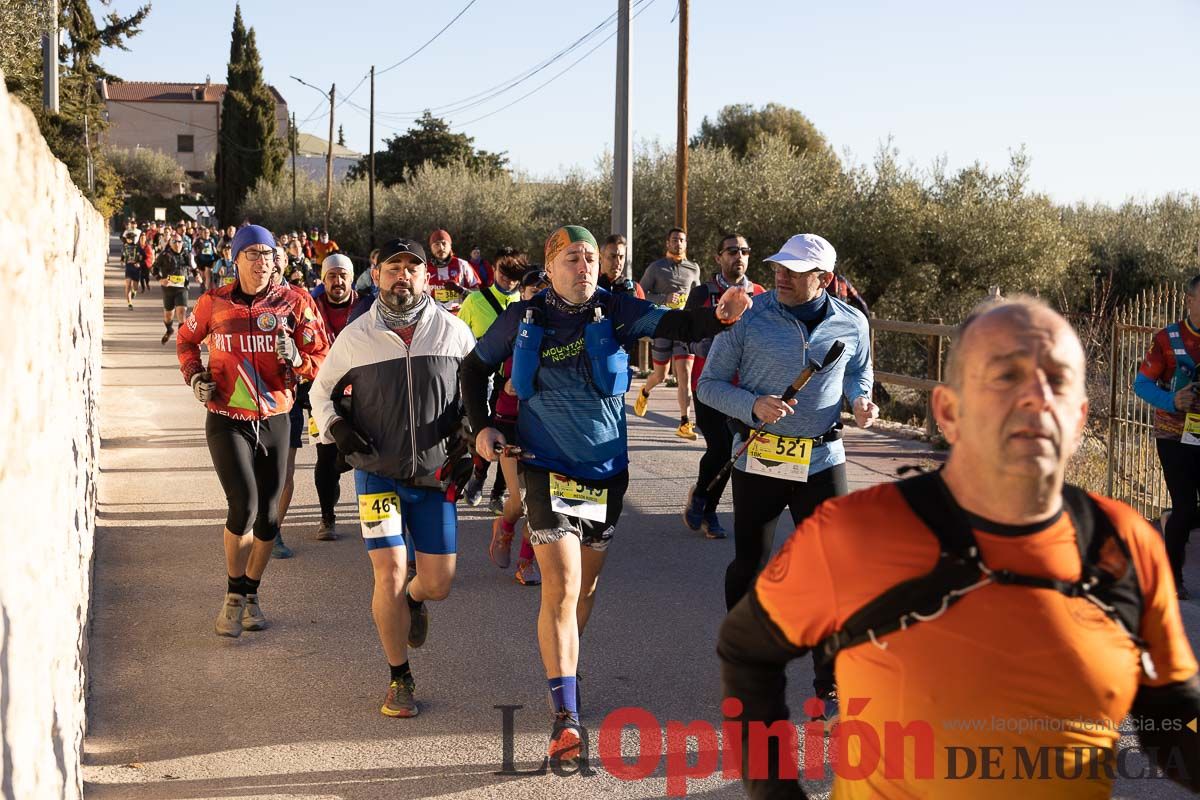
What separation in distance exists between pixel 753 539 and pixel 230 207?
88215mm

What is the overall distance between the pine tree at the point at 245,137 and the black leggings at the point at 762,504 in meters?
83.8

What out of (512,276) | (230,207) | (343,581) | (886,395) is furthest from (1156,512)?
(230,207)

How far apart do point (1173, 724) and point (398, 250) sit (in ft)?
13.2

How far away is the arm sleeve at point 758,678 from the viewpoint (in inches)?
95.6

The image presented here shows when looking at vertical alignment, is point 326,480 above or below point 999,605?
below

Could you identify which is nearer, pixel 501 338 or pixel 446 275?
pixel 501 338

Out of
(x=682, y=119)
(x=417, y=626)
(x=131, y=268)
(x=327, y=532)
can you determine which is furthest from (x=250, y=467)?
(x=131, y=268)

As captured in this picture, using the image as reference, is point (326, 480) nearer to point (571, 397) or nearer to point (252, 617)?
point (252, 617)

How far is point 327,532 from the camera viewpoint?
902cm

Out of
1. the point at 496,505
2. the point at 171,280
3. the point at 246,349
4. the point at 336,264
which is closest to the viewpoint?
the point at 246,349

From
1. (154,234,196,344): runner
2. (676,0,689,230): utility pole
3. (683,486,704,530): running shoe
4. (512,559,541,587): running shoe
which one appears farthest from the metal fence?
(154,234,196,344): runner

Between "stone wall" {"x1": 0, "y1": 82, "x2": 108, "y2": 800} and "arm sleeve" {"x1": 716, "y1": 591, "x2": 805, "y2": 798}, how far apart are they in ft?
5.12

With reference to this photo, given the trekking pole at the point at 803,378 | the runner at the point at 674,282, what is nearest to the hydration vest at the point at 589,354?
the trekking pole at the point at 803,378

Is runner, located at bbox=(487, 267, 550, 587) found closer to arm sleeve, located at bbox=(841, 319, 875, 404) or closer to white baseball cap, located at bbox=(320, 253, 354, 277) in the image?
Answer: white baseball cap, located at bbox=(320, 253, 354, 277)
